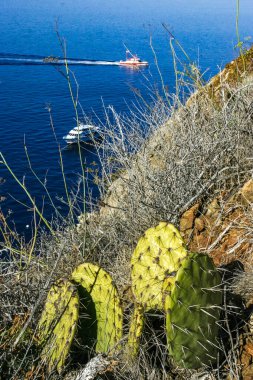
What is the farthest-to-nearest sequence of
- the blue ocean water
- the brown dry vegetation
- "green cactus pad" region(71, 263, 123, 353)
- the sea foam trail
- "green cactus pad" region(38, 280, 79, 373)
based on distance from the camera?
the sea foam trail → the blue ocean water → the brown dry vegetation → "green cactus pad" region(71, 263, 123, 353) → "green cactus pad" region(38, 280, 79, 373)

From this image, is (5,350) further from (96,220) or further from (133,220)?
(96,220)

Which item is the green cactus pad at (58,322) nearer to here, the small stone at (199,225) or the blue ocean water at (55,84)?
the small stone at (199,225)

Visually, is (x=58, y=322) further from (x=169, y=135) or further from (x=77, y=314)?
(x=169, y=135)

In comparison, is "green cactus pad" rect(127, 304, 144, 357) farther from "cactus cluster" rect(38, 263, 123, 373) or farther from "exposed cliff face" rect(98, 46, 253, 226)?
"exposed cliff face" rect(98, 46, 253, 226)

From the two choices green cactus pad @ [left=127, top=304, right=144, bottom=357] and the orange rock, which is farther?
the orange rock

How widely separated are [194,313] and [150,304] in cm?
53

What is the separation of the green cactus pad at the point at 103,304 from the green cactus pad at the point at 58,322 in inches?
7.9

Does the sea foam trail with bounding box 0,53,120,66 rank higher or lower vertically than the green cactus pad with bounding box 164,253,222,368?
lower

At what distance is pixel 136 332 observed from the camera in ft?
9.78

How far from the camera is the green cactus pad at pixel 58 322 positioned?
2.96 m

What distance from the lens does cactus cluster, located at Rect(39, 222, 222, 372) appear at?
9.34 feet

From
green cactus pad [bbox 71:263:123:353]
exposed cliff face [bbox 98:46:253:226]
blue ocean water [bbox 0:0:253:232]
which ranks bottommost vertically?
blue ocean water [bbox 0:0:253:232]

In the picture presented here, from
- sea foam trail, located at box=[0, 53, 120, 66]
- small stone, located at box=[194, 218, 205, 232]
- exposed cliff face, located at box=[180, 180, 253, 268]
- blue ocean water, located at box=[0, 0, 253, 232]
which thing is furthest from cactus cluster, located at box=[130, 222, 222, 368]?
sea foam trail, located at box=[0, 53, 120, 66]

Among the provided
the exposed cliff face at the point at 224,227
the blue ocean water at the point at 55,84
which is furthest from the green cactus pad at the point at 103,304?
the blue ocean water at the point at 55,84
